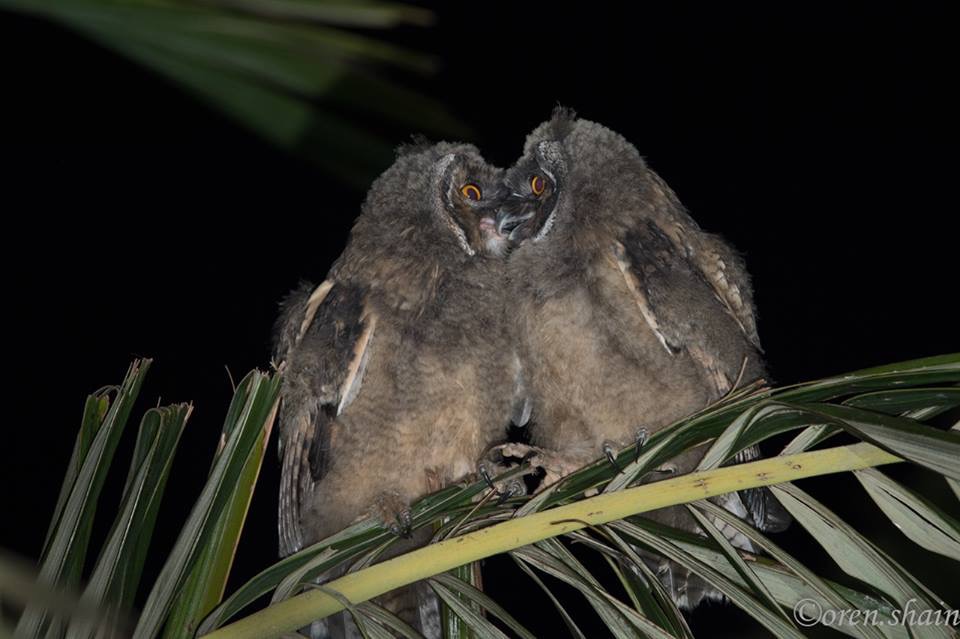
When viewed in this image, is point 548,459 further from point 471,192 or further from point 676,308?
point 471,192

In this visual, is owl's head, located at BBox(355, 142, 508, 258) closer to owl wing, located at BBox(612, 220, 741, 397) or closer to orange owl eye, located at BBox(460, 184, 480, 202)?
orange owl eye, located at BBox(460, 184, 480, 202)

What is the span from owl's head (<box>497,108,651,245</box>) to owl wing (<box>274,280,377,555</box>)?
533 mm

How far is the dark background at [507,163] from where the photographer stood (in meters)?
4.70

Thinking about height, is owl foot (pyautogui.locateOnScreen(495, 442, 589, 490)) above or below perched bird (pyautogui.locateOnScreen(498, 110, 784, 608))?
below

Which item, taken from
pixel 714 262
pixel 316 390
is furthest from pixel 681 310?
pixel 316 390

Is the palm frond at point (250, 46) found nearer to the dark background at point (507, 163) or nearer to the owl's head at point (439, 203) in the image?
the owl's head at point (439, 203)

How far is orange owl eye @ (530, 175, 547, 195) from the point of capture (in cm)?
303

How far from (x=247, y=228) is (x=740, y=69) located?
8.52ft

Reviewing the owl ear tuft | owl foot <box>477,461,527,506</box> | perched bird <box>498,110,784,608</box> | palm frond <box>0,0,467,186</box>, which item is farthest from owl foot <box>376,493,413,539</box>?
the owl ear tuft

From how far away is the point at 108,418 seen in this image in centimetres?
144

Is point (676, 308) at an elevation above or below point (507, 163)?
below

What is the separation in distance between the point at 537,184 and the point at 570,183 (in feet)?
0.32

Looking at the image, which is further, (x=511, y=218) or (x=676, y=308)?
(x=511, y=218)

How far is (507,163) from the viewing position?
5340mm
